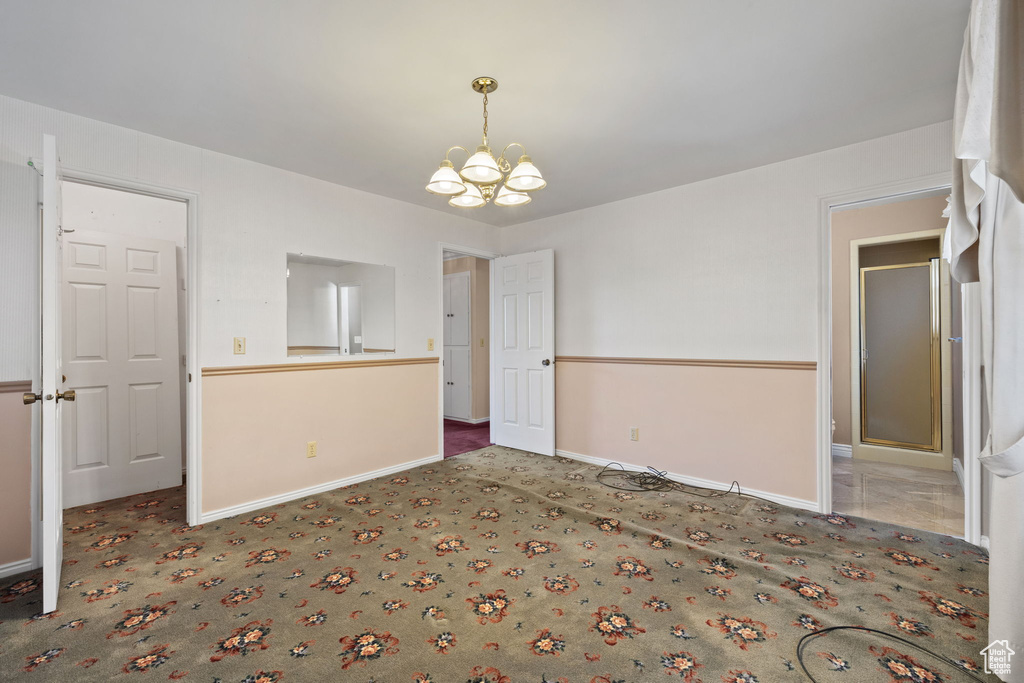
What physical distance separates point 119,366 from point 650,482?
4171 millimetres

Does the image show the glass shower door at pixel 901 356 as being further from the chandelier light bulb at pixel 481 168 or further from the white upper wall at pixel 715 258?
the chandelier light bulb at pixel 481 168

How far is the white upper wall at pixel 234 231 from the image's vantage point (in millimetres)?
2381

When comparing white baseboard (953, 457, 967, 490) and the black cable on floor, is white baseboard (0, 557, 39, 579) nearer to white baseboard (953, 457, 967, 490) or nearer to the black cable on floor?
the black cable on floor

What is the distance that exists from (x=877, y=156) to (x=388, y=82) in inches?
117

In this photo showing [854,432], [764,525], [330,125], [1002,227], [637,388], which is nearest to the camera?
[1002,227]

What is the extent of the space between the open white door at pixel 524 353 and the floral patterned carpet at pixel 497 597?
1502mm

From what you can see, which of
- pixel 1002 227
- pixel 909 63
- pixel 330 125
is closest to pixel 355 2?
pixel 330 125

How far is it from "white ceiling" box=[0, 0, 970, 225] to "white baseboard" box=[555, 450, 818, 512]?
2.36 meters

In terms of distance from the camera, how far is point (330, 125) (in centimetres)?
268

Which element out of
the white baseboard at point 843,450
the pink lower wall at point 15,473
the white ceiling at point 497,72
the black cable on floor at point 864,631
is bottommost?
the black cable on floor at point 864,631

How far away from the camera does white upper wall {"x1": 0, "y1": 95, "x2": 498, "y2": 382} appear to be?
7.81ft

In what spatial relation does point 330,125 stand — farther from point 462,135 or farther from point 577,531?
point 577,531

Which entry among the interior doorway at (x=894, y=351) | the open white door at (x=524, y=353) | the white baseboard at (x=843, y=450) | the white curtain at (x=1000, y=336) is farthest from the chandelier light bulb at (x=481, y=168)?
the white baseboard at (x=843, y=450)

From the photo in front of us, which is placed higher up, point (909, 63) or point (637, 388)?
point (909, 63)
